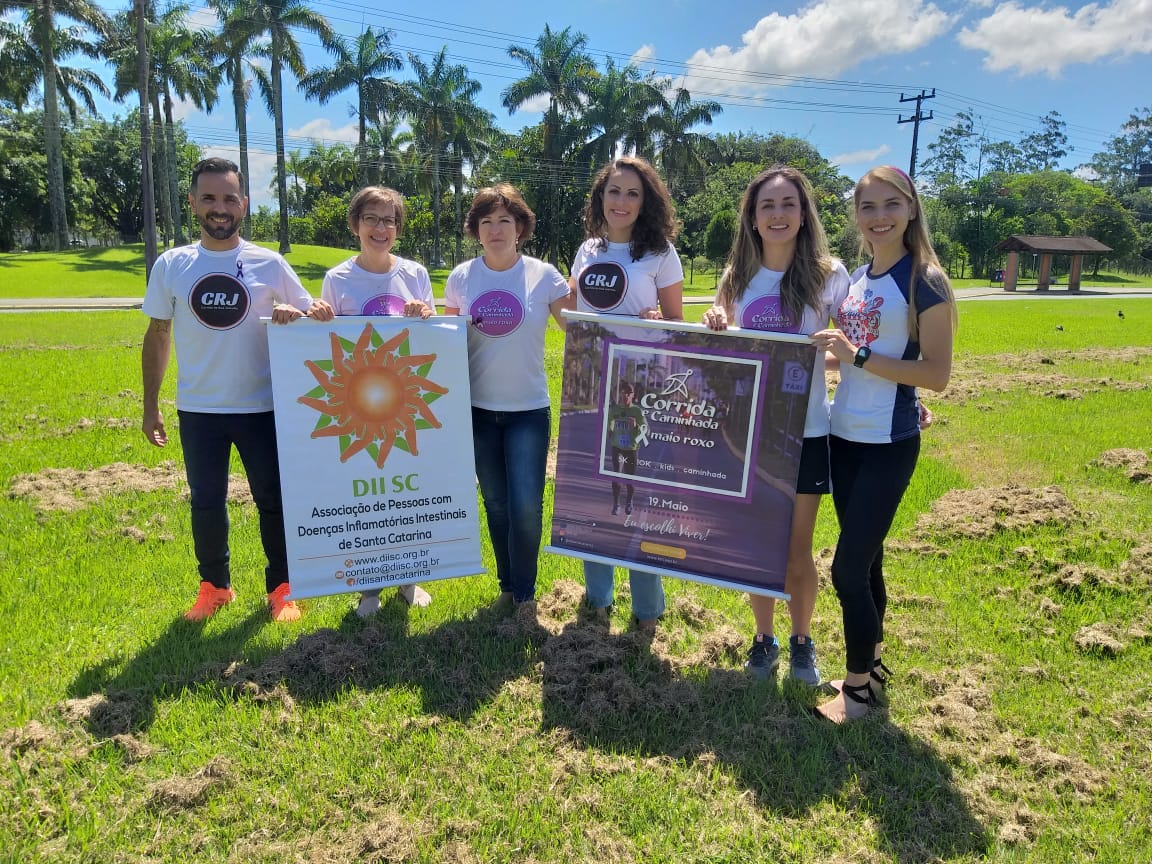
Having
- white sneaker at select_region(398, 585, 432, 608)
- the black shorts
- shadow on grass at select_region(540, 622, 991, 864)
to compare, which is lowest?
white sneaker at select_region(398, 585, 432, 608)

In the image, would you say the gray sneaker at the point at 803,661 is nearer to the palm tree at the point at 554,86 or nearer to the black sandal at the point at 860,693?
the black sandal at the point at 860,693

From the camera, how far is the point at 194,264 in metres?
3.91

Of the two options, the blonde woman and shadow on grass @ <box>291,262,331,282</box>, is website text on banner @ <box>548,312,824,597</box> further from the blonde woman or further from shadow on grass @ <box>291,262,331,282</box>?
shadow on grass @ <box>291,262,331,282</box>

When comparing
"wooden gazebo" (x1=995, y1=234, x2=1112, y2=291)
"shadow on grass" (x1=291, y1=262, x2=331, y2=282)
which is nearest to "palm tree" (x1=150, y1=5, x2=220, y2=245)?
"shadow on grass" (x1=291, y1=262, x2=331, y2=282)

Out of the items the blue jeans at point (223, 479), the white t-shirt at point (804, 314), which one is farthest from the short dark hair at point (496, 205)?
the blue jeans at point (223, 479)

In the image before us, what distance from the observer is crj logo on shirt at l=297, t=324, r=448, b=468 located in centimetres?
389

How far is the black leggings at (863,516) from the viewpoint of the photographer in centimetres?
312

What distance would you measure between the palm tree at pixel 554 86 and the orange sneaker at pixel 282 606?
123 ft

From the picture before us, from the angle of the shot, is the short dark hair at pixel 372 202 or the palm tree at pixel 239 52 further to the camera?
the palm tree at pixel 239 52

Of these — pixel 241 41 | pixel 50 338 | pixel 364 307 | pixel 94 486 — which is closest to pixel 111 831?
pixel 364 307

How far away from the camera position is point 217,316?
12.8ft

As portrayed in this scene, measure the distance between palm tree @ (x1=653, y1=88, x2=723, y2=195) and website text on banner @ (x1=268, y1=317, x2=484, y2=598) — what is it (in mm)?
44991

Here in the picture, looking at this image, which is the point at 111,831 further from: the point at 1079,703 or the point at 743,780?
the point at 1079,703

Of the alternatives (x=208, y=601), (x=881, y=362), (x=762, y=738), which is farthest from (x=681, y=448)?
(x=208, y=601)
